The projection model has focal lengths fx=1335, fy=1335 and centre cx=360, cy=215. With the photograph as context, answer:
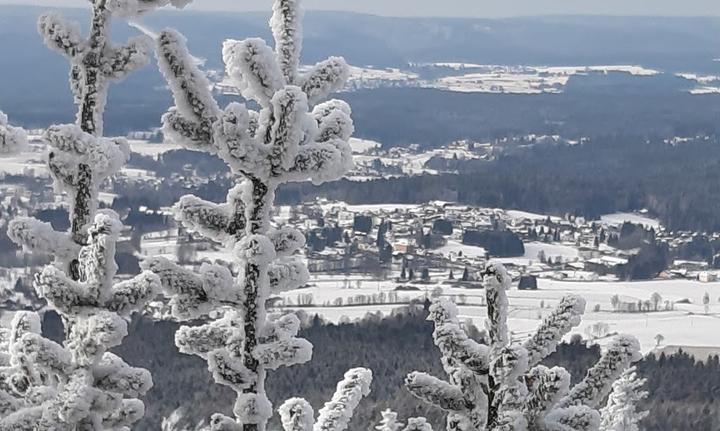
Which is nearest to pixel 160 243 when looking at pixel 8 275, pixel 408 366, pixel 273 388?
pixel 8 275

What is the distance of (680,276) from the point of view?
18475cm

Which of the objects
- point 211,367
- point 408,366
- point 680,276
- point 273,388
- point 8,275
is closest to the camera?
point 211,367

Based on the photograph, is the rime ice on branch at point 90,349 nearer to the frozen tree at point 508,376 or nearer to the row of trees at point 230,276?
the row of trees at point 230,276

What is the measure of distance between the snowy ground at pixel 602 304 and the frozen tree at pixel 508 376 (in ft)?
282

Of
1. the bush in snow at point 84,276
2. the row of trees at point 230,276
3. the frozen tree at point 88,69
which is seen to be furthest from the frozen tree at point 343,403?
the frozen tree at point 88,69

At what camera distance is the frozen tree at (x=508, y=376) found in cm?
581

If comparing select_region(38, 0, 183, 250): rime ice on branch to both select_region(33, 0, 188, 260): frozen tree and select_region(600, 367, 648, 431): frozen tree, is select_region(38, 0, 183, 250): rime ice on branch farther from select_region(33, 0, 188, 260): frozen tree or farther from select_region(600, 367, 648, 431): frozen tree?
select_region(600, 367, 648, 431): frozen tree

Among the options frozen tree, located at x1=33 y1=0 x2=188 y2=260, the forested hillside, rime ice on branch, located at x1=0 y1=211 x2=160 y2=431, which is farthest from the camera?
the forested hillside

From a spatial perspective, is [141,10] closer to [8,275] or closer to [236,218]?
[236,218]

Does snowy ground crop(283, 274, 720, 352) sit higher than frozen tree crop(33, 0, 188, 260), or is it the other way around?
frozen tree crop(33, 0, 188, 260)

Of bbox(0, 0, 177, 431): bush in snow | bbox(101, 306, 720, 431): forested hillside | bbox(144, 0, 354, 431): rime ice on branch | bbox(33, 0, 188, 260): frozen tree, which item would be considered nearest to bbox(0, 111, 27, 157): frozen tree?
bbox(0, 0, 177, 431): bush in snow

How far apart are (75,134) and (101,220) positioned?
540mm

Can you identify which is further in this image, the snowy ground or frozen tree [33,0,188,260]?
the snowy ground

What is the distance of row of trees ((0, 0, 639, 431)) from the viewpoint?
5.68 meters
